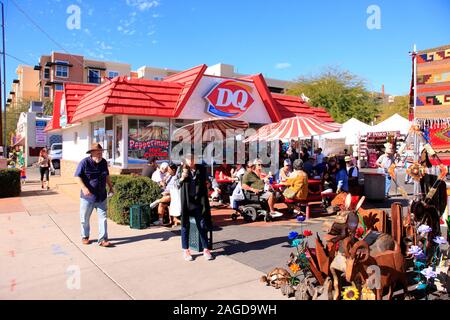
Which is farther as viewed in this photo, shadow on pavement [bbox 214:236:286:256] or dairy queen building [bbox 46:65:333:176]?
dairy queen building [bbox 46:65:333:176]

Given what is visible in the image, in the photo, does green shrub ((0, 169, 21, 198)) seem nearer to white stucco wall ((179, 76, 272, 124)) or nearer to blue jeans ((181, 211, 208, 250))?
white stucco wall ((179, 76, 272, 124))

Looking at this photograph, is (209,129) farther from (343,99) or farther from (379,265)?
(343,99)

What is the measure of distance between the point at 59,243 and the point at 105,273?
2111mm

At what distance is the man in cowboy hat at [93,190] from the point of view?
20.5 feet

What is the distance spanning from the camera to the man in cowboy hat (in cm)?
626

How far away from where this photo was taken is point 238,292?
4.25 meters

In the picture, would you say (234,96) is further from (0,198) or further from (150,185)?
(0,198)

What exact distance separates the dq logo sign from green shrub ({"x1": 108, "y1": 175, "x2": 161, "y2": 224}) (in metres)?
4.81

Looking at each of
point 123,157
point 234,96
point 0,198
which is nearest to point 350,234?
point 123,157

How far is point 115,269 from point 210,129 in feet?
22.5

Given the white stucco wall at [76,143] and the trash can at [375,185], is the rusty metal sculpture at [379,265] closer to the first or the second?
the trash can at [375,185]

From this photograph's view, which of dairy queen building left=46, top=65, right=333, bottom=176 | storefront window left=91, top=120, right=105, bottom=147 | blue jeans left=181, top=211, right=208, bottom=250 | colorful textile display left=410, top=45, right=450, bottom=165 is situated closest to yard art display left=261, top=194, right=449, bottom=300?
blue jeans left=181, top=211, right=208, bottom=250

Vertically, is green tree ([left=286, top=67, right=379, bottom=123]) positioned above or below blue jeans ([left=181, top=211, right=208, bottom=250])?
above

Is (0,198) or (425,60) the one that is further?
(0,198)
